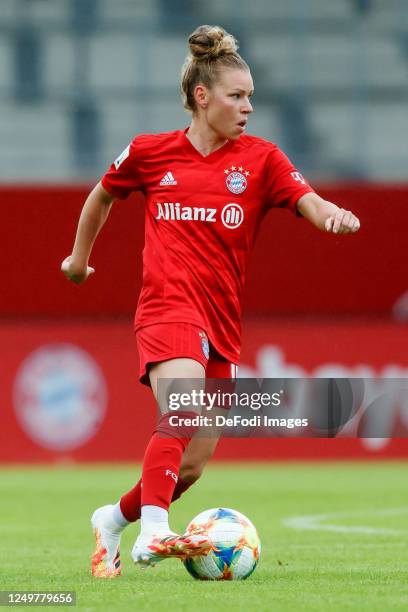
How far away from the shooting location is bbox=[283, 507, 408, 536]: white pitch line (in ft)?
25.5

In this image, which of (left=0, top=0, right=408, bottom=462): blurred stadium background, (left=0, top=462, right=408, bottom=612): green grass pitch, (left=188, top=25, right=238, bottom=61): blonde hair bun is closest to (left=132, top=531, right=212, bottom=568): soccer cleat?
(left=0, top=462, right=408, bottom=612): green grass pitch

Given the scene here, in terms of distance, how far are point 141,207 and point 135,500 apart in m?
10.7

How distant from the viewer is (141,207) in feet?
51.7

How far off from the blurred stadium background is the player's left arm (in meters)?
9.15

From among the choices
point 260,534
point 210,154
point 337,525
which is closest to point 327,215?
point 210,154

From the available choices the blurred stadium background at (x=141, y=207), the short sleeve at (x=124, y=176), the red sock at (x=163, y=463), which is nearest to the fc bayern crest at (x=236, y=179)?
the short sleeve at (x=124, y=176)

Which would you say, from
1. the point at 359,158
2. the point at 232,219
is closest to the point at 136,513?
the point at 232,219

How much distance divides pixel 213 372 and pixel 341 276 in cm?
1094

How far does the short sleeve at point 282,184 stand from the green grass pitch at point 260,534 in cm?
141

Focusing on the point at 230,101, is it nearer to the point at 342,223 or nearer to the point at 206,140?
the point at 206,140

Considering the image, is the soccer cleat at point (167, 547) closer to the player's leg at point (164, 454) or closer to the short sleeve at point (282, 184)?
the player's leg at point (164, 454)

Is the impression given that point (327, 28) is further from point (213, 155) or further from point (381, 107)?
point (213, 155)

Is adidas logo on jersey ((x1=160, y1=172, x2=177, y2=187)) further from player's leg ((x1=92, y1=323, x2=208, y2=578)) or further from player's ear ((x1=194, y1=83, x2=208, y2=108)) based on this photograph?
player's leg ((x1=92, y1=323, x2=208, y2=578))

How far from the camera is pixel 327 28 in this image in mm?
17891
